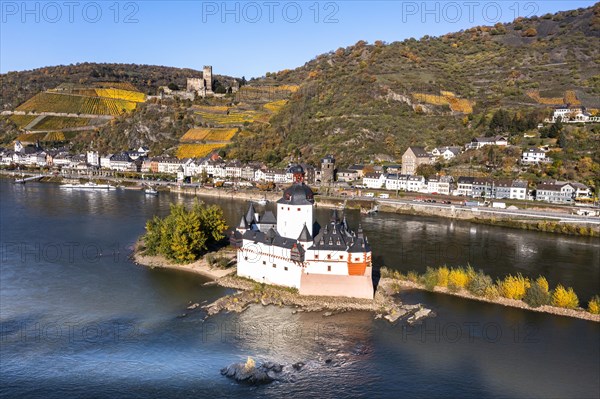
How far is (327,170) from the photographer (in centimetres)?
5391

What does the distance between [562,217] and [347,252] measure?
78.5 ft

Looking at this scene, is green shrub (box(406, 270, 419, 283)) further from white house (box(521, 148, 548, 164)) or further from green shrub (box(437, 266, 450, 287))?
white house (box(521, 148, 548, 164))

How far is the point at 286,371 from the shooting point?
1548 cm

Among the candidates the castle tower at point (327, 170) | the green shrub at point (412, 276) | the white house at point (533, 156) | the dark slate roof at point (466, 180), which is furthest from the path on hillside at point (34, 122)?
the green shrub at point (412, 276)

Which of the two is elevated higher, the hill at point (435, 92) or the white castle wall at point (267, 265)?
the hill at point (435, 92)

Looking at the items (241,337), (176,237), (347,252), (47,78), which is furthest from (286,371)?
(47,78)

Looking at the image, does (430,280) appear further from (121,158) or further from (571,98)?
(121,158)

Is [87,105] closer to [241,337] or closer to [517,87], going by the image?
[517,87]

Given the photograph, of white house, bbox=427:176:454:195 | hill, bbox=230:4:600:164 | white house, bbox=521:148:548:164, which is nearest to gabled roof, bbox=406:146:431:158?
white house, bbox=427:176:454:195

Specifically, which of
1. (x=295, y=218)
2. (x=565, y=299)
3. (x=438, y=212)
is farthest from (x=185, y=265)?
(x=438, y=212)

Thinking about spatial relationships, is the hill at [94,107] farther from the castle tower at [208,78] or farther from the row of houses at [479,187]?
the row of houses at [479,187]

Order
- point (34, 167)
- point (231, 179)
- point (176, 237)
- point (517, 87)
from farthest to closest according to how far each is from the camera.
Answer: point (34, 167) < point (517, 87) < point (231, 179) < point (176, 237)

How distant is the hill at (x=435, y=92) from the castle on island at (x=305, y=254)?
3634 cm

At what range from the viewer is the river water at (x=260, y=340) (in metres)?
14.6
